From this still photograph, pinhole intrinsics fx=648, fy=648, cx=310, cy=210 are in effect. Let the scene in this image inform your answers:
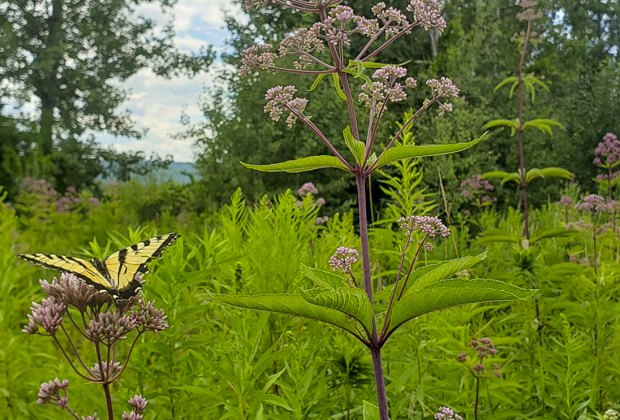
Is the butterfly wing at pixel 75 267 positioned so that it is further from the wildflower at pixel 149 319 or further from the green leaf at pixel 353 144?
the green leaf at pixel 353 144

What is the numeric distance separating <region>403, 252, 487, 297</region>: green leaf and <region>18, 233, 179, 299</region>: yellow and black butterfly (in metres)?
0.63

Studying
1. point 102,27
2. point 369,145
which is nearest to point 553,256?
point 369,145

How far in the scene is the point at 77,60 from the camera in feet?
57.6

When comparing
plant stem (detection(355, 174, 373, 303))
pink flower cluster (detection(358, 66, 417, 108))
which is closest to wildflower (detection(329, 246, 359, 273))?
plant stem (detection(355, 174, 373, 303))

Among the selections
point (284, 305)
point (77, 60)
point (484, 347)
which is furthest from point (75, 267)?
point (77, 60)

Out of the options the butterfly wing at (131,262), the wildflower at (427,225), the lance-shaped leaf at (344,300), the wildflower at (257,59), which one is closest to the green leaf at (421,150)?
the wildflower at (427,225)

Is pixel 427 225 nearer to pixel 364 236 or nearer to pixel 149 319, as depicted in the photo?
pixel 364 236

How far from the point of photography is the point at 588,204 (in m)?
3.80

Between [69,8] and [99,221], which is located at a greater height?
[69,8]

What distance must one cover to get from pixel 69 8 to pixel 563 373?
1836 cm

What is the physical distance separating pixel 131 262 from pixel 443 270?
0.80 meters

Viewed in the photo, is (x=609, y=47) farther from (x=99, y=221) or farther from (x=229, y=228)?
(x=229, y=228)

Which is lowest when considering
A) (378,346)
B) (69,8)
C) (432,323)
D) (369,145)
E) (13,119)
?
(432,323)

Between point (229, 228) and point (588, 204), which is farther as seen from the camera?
point (588, 204)
